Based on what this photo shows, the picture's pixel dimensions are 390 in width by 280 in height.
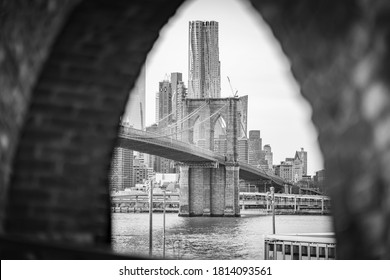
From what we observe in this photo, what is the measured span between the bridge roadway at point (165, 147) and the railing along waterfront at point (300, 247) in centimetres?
1279

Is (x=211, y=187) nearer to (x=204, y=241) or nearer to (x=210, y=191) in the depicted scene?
(x=210, y=191)

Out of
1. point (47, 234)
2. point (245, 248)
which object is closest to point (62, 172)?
point (47, 234)

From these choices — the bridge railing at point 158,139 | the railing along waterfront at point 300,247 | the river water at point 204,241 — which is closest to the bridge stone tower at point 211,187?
the bridge railing at point 158,139

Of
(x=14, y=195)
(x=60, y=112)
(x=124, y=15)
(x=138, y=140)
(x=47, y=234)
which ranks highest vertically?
(x=138, y=140)

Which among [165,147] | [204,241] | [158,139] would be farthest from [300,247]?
[165,147]

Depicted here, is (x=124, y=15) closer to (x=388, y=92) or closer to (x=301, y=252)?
(x=388, y=92)

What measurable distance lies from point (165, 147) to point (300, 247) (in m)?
20.9

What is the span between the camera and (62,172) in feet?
8.41

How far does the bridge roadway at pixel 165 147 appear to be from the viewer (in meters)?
32.1

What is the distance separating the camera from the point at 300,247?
46.9ft

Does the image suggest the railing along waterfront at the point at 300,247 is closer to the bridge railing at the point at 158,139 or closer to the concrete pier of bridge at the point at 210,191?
the bridge railing at the point at 158,139

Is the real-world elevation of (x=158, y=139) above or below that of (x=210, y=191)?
above

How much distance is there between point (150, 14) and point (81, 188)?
2.76 feet

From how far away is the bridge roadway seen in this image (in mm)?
32097
